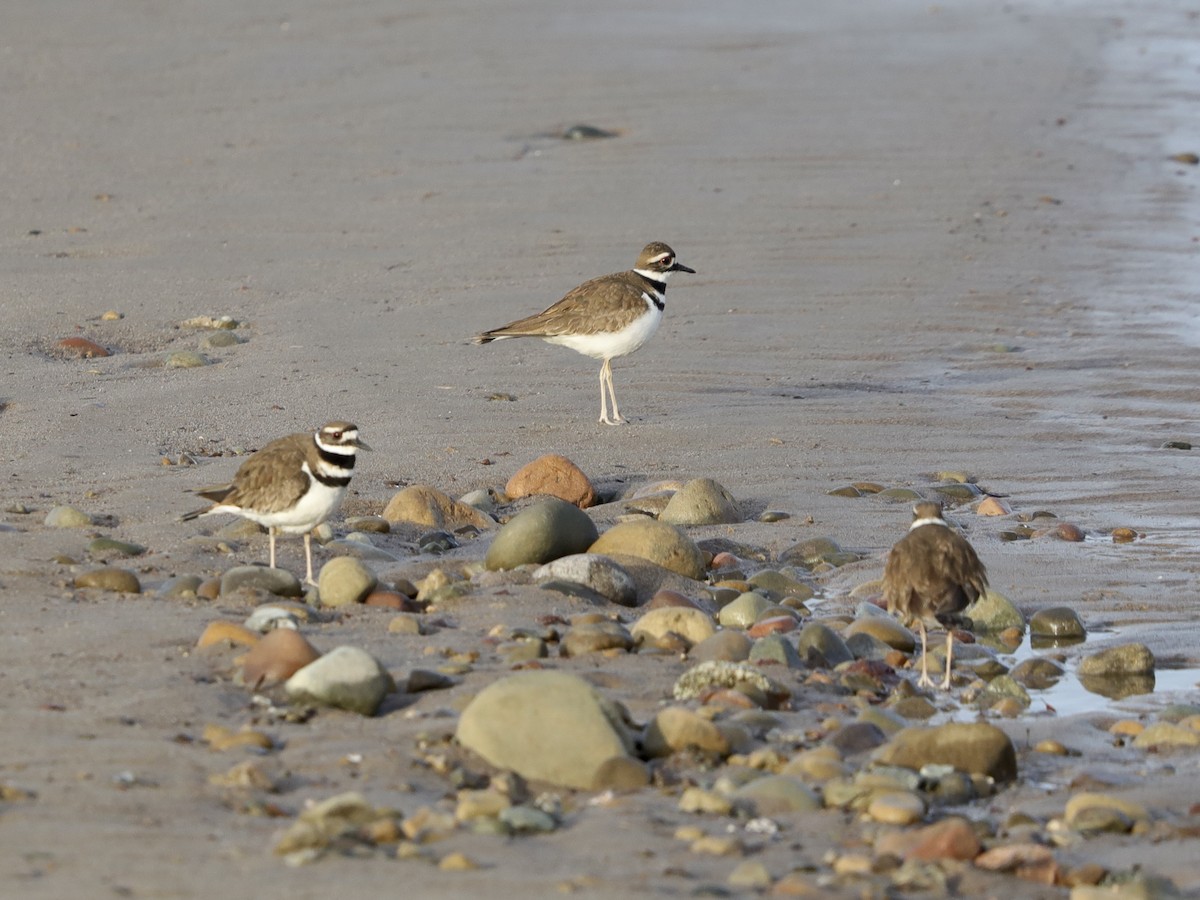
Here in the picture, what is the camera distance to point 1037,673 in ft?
20.8

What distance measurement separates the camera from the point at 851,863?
14.4 ft

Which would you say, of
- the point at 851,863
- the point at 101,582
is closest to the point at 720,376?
the point at 101,582

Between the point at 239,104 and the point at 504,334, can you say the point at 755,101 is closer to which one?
the point at 239,104

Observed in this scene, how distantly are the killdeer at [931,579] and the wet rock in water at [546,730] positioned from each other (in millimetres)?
1566

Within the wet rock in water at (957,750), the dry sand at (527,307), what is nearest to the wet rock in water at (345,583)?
the dry sand at (527,307)

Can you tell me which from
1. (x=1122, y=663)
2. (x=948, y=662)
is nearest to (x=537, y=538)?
(x=948, y=662)

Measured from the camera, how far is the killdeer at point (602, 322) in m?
9.95

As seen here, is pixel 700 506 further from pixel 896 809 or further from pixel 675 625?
pixel 896 809

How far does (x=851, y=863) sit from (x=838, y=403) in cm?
565

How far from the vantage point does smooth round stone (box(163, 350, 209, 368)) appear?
993 cm

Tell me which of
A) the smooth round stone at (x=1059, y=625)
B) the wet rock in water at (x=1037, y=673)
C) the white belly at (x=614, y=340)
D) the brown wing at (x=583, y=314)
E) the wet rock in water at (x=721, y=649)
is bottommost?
the wet rock in water at (x=1037, y=673)

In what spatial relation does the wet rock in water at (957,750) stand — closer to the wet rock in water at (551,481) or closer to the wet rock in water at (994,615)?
the wet rock in water at (994,615)

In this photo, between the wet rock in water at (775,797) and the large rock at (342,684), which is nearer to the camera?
the wet rock in water at (775,797)

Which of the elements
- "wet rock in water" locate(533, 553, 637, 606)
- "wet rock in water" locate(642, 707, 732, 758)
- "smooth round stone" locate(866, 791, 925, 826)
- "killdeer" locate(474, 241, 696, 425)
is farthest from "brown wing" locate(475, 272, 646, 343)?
"smooth round stone" locate(866, 791, 925, 826)
